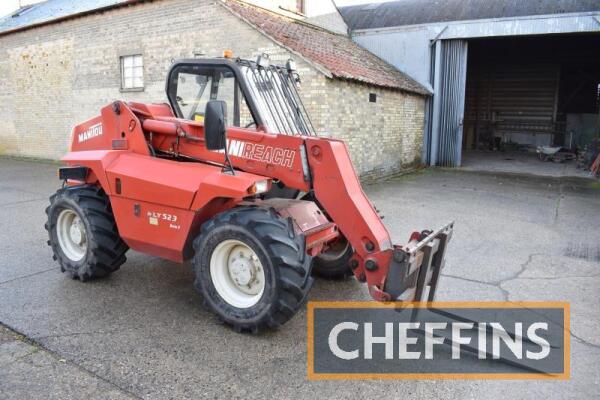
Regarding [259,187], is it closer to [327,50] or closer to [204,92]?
[204,92]

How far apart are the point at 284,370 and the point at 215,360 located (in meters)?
0.50

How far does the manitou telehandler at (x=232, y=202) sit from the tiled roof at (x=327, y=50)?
5718mm

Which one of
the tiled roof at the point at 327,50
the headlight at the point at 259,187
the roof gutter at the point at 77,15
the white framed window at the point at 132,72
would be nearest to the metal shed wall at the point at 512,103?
the tiled roof at the point at 327,50

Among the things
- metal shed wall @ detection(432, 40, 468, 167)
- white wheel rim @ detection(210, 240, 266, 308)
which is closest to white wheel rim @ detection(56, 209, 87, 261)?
white wheel rim @ detection(210, 240, 266, 308)

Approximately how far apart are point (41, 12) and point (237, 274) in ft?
66.3

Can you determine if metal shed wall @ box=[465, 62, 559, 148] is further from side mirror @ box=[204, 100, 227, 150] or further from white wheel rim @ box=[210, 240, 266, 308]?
side mirror @ box=[204, 100, 227, 150]

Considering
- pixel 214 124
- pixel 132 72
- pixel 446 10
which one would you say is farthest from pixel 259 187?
pixel 446 10

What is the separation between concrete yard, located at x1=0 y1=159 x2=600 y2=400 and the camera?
3195mm

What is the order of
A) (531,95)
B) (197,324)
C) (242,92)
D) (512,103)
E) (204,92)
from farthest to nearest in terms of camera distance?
(512,103), (531,95), (204,92), (242,92), (197,324)

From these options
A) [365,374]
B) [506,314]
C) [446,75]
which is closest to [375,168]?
[446,75]

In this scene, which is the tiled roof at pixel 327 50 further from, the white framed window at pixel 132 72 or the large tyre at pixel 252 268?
the large tyre at pixel 252 268

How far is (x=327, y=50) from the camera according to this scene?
1234cm

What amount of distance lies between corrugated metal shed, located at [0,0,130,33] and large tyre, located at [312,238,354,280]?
1321cm

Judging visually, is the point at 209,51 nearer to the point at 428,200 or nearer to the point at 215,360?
the point at 428,200
